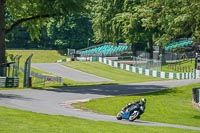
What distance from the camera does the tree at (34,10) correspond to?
3925cm

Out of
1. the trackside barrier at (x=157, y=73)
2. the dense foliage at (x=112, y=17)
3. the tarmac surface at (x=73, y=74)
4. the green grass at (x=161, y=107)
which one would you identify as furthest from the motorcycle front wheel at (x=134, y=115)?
the trackside barrier at (x=157, y=73)

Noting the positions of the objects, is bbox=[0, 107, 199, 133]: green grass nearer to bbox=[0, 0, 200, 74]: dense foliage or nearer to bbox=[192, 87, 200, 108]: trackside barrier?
bbox=[0, 0, 200, 74]: dense foliage

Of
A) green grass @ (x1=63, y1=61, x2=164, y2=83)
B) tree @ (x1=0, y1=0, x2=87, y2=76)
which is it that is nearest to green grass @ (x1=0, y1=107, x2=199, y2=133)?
tree @ (x1=0, y1=0, x2=87, y2=76)

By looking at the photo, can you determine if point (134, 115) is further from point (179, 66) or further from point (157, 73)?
point (179, 66)

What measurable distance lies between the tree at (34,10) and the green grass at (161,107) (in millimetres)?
9787

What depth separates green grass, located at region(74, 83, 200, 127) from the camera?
81.2ft

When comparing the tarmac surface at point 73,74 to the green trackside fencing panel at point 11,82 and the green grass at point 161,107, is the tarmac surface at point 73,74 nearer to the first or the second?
the green trackside fencing panel at point 11,82

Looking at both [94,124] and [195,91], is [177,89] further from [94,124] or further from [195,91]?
[94,124]

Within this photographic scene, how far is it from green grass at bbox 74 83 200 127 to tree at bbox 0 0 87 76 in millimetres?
9787

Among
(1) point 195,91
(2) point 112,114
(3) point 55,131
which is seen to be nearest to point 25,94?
(2) point 112,114

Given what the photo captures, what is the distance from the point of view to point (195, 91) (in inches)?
1224

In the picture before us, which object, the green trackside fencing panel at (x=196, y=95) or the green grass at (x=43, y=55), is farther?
the green grass at (x=43, y=55)

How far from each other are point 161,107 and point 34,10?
1752 centimetres

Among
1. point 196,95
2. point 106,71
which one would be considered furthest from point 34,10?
point 106,71
